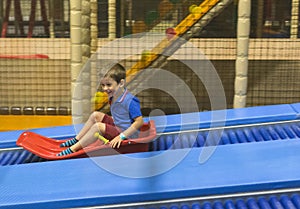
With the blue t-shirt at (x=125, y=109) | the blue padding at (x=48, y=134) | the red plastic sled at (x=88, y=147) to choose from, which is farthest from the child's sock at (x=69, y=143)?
the blue t-shirt at (x=125, y=109)

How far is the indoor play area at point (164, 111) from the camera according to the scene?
2.21 metres

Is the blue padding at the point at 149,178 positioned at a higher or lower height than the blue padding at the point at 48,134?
higher

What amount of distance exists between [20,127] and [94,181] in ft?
8.80

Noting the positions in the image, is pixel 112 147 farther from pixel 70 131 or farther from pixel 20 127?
pixel 20 127

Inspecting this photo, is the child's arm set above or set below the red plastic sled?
above

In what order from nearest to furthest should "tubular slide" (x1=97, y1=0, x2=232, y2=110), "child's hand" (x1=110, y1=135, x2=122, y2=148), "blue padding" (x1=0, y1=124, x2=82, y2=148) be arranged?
"child's hand" (x1=110, y1=135, x2=122, y2=148) < "blue padding" (x1=0, y1=124, x2=82, y2=148) < "tubular slide" (x1=97, y1=0, x2=232, y2=110)

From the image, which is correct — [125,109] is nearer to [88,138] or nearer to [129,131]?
[129,131]

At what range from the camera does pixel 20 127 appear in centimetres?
482

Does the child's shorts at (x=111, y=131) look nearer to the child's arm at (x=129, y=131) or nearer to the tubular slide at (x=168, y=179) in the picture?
the child's arm at (x=129, y=131)

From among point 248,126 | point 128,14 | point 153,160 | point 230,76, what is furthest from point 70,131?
point 128,14

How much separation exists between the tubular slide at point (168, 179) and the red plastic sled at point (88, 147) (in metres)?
0.09

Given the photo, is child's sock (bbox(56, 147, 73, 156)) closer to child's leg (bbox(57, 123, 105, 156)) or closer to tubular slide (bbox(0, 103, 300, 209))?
child's leg (bbox(57, 123, 105, 156))

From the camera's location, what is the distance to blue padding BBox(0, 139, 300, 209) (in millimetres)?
2170

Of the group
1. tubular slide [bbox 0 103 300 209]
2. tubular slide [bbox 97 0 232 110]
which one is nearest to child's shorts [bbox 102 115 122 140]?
tubular slide [bbox 0 103 300 209]
